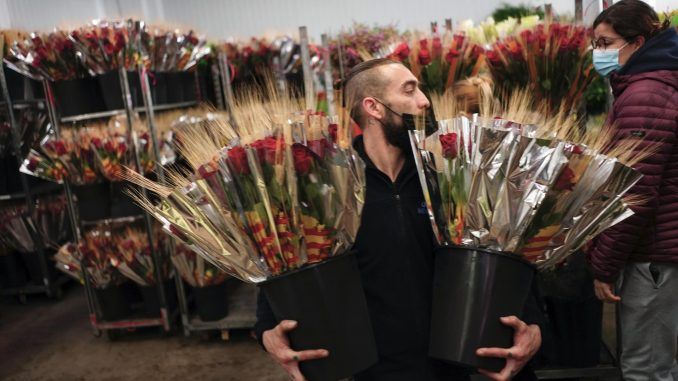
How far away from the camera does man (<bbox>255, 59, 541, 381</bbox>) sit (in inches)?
54.0

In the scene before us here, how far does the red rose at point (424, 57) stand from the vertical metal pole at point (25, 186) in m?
3.49

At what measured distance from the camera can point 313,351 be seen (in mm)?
1121

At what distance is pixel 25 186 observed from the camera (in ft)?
15.0

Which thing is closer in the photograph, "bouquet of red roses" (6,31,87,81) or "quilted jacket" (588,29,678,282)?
"quilted jacket" (588,29,678,282)

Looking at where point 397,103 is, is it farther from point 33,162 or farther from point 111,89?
point 33,162

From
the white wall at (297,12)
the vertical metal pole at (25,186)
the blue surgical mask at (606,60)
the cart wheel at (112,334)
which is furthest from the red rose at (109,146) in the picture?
the white wall at (297,12)

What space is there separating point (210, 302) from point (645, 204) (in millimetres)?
2712

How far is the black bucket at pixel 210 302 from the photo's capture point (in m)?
3.65

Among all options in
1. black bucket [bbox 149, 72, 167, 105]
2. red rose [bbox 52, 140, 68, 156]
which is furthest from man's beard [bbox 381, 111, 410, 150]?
black bucket [bbox 149, 72, 167, 105]

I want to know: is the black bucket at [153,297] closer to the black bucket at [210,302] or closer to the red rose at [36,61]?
the black bucket at [210,302]

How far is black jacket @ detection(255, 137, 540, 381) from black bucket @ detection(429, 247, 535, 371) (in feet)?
0.73

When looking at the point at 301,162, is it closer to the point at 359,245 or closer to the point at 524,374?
the point at 359,245

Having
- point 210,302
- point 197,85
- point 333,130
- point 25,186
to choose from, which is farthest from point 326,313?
point 25,186

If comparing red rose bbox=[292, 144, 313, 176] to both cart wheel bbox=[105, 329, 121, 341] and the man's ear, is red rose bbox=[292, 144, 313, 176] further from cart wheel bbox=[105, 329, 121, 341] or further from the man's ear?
cart wheel bbox=[105, 329, 121, 341]
